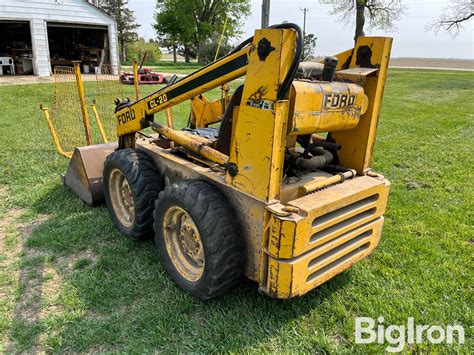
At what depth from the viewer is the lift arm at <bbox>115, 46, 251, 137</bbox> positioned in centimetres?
275

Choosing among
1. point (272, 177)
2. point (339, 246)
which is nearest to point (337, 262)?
point (339, 246)

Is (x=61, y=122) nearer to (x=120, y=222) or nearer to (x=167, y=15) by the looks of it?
(x=120, y=222)

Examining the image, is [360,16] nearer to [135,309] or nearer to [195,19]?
[195,19]

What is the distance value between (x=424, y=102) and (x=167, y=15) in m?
39.0

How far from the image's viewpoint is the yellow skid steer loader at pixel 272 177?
2461mm

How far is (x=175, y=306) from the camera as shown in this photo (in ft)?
9.75

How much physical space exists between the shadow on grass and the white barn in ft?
58.7

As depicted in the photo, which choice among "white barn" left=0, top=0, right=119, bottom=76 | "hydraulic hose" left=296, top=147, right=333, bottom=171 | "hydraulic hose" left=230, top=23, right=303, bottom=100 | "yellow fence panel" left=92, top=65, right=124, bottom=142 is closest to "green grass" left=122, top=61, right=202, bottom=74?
"white barn" left=0, top=0, right=119, bottom=76

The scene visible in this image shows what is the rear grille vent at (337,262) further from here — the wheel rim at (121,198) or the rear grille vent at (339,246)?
the wheel rim at (121,198)

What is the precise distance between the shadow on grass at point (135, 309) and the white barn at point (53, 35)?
58.7 feet

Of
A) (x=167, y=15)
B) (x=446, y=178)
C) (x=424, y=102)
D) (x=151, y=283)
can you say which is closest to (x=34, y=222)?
(x=151, y=283)

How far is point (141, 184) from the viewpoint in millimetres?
3596

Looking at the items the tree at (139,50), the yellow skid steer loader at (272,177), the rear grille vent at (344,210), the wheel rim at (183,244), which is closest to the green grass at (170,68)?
the tree at (139,50)

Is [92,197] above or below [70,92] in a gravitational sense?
below
